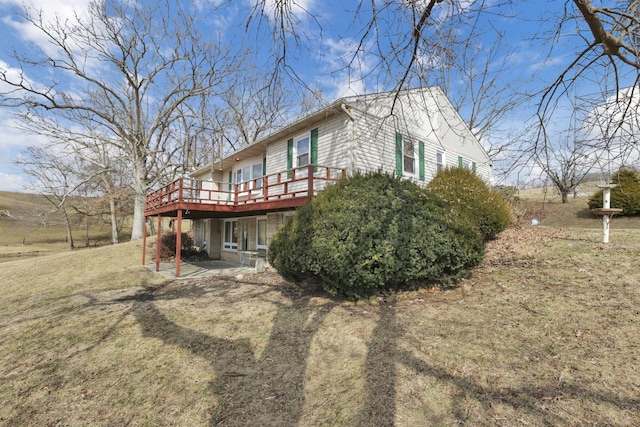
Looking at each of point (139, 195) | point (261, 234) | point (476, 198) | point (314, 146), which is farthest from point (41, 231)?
point (476, 198)

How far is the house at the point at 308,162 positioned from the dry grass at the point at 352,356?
3.68 metres

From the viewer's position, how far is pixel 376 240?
5.43 m

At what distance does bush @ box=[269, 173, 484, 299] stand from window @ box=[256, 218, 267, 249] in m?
6.37

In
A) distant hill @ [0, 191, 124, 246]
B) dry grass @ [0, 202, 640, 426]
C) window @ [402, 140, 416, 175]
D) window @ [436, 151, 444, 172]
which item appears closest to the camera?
dry grass @ [0, 202, 640, 426]

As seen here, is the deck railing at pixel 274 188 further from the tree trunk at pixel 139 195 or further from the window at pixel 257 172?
the tree trunk at pixel 139 195

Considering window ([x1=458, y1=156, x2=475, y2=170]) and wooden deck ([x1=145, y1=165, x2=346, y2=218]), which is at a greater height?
window ([x1=458, y1=156, x2=475, y2=170])

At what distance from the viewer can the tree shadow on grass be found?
306 cm

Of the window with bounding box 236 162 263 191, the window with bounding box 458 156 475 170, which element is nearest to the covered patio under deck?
the window with bounding box 236 162 263 191

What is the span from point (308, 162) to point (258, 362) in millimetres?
8203

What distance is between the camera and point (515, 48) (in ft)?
12.9

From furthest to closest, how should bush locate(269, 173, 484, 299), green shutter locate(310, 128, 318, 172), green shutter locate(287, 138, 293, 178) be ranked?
green shutter locate(287, 138, 293, 178) < green shutter locate(310, 128, 318, 172) < bush locate(269, 173, 484, 299)

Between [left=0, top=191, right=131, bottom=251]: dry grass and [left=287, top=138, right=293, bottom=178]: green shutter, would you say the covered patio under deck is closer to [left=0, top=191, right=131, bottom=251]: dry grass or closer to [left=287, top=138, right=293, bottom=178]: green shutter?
[left=287, top=138, right=293, bottom=178]: green shutter

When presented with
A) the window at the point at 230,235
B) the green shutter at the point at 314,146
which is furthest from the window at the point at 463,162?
the window at the point at 230,235

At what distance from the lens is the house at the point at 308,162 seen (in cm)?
969
